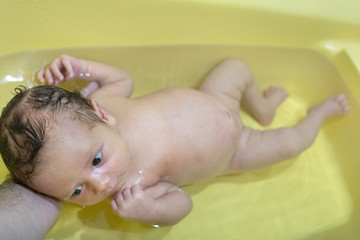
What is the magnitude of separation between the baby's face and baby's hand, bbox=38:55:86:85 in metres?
0.34

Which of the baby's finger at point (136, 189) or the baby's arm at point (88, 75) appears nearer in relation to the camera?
the baby's finger at point (136, 189)

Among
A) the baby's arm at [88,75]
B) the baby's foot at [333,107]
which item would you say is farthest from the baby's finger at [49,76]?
the baby's foot at [333,107]

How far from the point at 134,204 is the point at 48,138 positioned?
1.01 feet

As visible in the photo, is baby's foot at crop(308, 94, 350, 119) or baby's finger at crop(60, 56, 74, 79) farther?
baby's foot at crop(308, 94, 350, 119)

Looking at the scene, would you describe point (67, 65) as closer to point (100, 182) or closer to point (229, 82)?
point (100, 182)

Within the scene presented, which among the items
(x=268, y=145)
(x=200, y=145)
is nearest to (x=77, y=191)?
(x=200, y=145)

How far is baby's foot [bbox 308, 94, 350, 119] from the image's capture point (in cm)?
136

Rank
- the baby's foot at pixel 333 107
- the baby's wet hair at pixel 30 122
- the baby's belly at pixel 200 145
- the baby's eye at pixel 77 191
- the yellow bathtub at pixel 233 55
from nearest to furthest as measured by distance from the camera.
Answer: the baby's wet hair at pixel 30 122, the baby's eye at pixel 77 191, the baby's belly at pixel 200 145, the yellow bathtub at pixel 233 55, the baby's foot at pixel 333 107

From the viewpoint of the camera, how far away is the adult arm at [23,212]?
0.77 metres

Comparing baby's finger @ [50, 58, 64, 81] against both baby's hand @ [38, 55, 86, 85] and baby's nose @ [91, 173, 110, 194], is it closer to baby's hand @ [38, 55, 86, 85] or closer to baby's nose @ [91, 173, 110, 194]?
baby's hand @ [38, 55, 86, 85]

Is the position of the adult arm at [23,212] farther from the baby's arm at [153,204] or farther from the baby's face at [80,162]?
the baby's arm at [153,204]

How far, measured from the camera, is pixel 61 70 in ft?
3.69

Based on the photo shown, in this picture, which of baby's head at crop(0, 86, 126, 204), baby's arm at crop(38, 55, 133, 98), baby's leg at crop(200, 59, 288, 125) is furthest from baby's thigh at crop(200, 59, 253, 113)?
baby's head at crop(0, 86, 126, 204)

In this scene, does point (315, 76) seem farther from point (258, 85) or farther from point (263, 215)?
point (263, 215)
